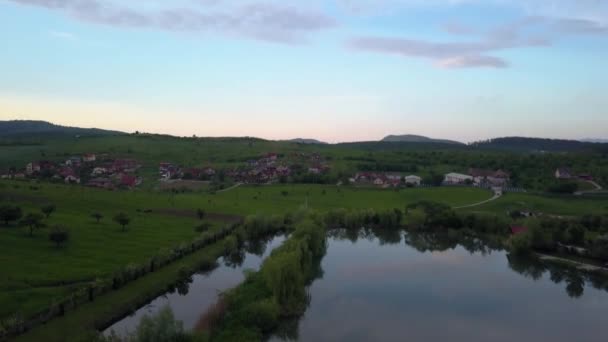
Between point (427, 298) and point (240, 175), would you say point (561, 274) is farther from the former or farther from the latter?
point (240, 175)

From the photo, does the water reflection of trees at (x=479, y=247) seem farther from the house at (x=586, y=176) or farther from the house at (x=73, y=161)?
the house at (x=73, y=161)

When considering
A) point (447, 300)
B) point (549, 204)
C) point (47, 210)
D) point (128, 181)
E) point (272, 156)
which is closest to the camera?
point (447, 300)

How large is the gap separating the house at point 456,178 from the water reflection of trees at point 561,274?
53941 mm

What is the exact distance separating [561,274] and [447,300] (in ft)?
52.7

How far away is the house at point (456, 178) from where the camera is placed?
105 m

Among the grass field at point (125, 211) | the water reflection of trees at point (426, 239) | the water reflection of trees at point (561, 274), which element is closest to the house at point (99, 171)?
the grass field at point (125, 211)

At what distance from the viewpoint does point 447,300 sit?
3659 cm

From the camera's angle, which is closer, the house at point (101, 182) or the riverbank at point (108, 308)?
the riverbank at point (108, 308)

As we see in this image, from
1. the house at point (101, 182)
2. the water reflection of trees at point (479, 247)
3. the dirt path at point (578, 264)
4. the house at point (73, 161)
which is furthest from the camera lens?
the house at point (73, 161)

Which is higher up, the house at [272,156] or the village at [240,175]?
the house at [272,156]

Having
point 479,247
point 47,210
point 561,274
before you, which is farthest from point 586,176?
point 47,210

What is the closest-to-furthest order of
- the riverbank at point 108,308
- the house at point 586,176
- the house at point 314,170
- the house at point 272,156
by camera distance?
the riverbank at point 108,308 → the house at point 586,176 → the house at point 314,170 → the house at point 272,156

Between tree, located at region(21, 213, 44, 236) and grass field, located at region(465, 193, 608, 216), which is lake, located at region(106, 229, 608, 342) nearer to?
tree, located at region(21, 213, 44, 236)

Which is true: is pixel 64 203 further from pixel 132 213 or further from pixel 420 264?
pixel 420 264
